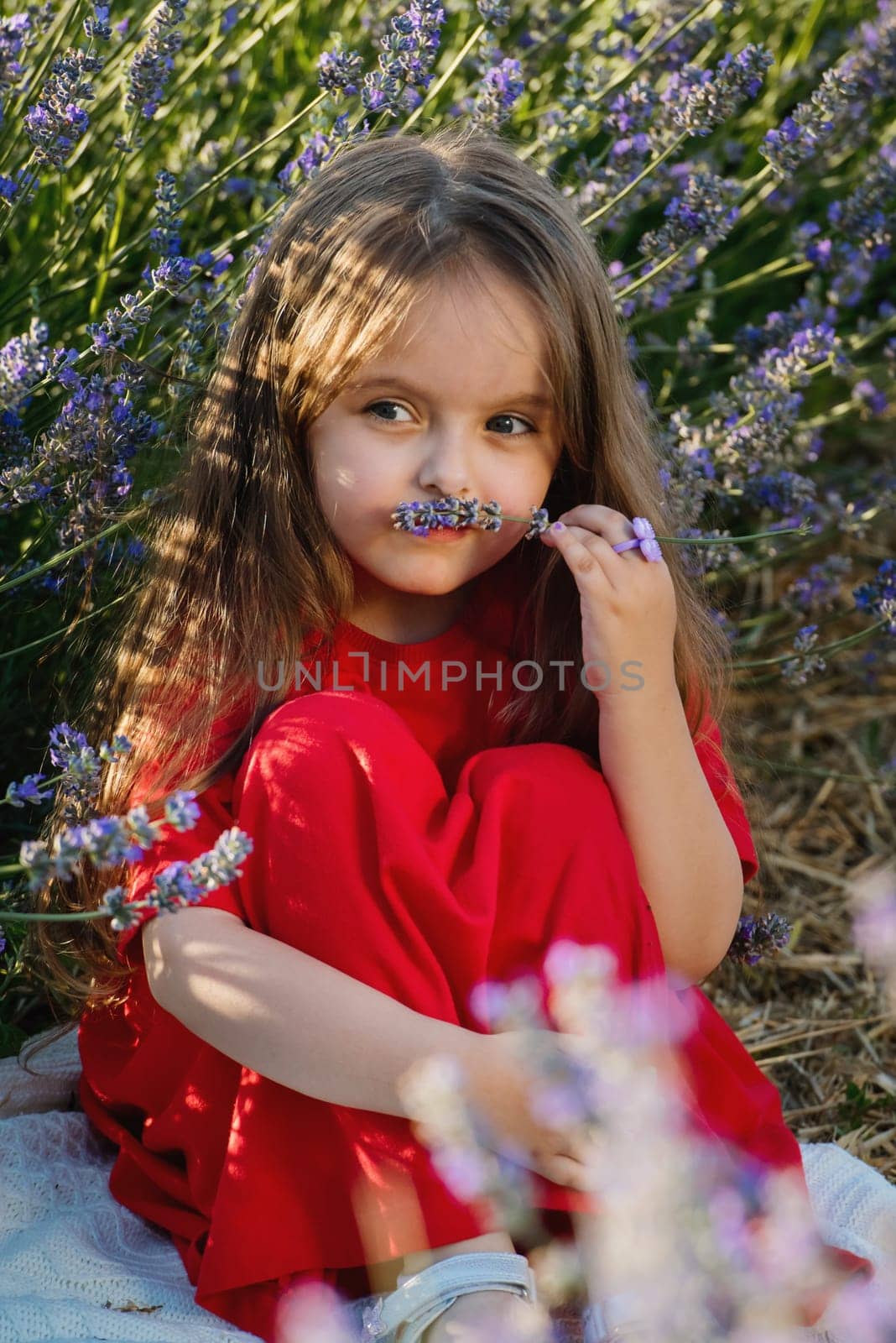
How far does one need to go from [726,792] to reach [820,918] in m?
0.90

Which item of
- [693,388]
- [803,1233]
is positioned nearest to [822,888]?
[693,388]

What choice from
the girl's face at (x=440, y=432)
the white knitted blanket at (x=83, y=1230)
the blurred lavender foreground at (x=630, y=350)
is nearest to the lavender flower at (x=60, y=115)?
the blurred lavender foreground at (x=630, y=350)

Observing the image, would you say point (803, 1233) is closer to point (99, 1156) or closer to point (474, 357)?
point (474, 357)

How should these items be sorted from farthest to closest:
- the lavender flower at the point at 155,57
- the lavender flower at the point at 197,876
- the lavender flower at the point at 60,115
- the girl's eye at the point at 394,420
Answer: the lavender flower at the point at 155,57
the lavender flower at the point at 60,115
the girl's eye at the point at 394,420
the lavender flower at the point at 197,876

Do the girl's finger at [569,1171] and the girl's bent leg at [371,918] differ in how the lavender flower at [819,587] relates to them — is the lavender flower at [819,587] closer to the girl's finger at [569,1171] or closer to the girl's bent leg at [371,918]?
the girl's bent leg at [371,918]

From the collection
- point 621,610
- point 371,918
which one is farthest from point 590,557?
point 371,918

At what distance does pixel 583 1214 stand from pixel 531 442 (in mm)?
801

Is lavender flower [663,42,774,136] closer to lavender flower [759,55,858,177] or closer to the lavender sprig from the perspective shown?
lavender flower [759,55,858,177]

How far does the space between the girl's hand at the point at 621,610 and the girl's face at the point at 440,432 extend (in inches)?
3.4

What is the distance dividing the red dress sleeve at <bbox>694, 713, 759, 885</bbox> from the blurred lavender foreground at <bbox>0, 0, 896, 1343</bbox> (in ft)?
0.52

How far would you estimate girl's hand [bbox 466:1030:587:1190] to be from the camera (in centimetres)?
132

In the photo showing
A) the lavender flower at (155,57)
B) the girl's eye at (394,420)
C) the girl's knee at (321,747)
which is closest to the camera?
the girl's knee at (321,747)

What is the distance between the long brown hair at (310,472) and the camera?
5.18ft

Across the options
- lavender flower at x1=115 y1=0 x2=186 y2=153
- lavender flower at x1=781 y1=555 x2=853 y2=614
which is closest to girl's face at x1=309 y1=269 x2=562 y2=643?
lavender flower at x1=115 y1=0 x2=186 y2=153
